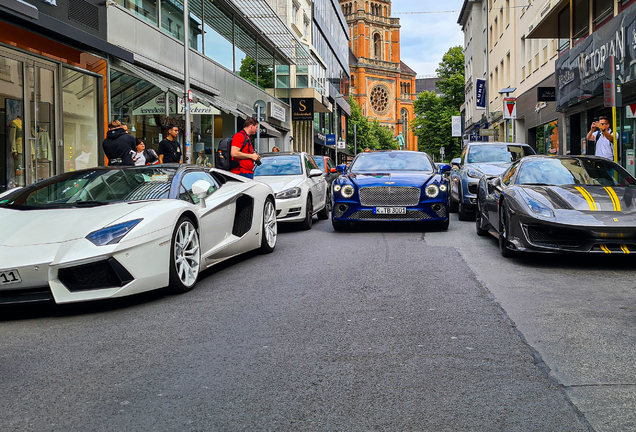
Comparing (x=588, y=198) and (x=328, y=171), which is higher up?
(x=328, y=171)

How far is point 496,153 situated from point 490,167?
1.18 metres

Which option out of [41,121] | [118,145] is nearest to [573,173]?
[118,145]

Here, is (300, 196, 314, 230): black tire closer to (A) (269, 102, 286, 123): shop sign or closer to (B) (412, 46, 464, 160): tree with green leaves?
(A) (269, 102, 286, 123): shop sign

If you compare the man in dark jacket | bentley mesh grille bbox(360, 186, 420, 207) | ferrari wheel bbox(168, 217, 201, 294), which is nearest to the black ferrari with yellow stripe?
bentley mesh grille bbox(360, 186, 420, 207)

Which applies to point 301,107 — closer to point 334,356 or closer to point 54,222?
point 54,222

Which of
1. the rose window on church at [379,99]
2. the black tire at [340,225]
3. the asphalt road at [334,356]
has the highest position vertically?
the rose window on church at [379,99]

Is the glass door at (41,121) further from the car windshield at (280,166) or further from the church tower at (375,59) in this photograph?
the church tower at (375,59)

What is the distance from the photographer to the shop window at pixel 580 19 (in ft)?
71.0

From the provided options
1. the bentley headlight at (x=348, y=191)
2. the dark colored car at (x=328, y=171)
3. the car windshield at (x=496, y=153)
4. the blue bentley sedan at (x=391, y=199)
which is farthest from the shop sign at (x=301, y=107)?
the bentley headlight at (x=348, y=191)

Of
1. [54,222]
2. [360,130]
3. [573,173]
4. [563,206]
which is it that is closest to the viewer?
[54,222]

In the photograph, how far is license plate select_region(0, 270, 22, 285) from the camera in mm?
4910

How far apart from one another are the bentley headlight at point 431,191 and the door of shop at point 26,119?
7.56 metres

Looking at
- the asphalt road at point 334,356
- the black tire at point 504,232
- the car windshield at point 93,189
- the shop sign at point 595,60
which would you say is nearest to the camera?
the asphalt road at point 334,356

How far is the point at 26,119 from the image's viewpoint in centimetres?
1305
